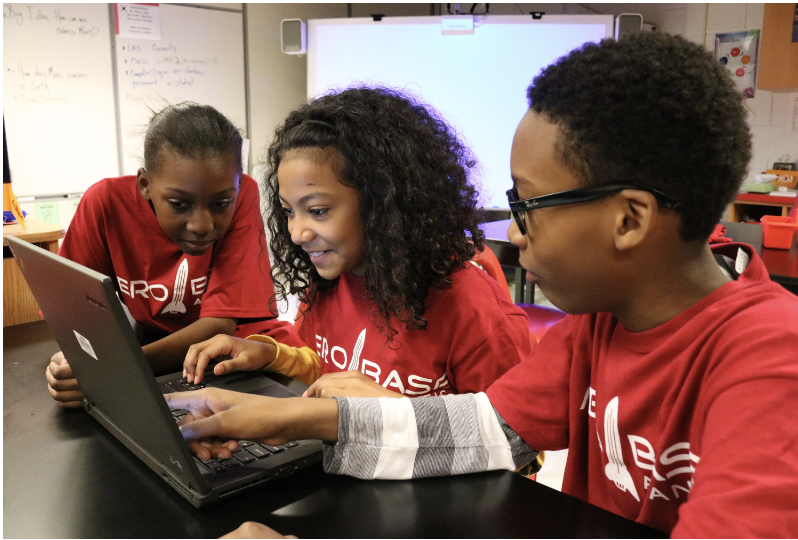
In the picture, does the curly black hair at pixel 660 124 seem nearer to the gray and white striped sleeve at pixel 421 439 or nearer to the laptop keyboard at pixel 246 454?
the gray and white striped sleeve at pixel 421 439

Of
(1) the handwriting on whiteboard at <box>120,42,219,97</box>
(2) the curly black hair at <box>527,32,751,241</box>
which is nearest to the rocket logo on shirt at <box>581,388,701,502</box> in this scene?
(2) the curly black hair at <box>527,32,751,241</box>

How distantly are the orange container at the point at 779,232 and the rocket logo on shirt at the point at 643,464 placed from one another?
1891mm

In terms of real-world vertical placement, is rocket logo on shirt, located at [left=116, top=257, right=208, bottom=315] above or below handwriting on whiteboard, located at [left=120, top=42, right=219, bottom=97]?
below

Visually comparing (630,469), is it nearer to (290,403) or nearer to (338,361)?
(290,403)

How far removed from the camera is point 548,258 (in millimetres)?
704

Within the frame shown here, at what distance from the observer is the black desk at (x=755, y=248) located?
1.88 metres

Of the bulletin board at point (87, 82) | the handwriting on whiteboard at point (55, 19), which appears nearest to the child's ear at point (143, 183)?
the bulletin board at point (87, 82)

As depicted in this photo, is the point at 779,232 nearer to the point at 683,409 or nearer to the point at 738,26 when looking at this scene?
the point at 683,409

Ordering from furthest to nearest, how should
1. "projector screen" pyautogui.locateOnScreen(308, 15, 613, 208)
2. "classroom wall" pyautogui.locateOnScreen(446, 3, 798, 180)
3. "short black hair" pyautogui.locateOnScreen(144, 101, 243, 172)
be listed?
"classroom wall" pyautogui.locateOnScreen(446, 3, 798, 180)
"projector screen" pyautogui.locateOnScreen(308, 15, 613, 208)
"short black hair" pyautogui.locateOnScreen(144, 101, 243, 172)

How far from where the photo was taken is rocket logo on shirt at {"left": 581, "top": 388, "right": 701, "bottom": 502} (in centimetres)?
66

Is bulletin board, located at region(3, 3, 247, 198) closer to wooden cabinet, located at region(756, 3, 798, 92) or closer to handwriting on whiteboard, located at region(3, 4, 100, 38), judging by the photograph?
handwriting on whiteboard, located at region(3, 4, 100, 38)

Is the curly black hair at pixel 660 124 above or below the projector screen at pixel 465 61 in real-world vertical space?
below

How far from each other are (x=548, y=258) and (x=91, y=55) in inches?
131

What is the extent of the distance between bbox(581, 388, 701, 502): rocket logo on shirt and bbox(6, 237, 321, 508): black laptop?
0.35 meters
